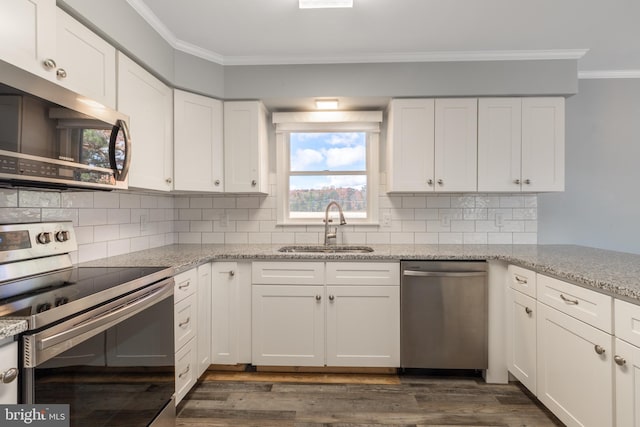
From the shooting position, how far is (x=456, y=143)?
2.47m

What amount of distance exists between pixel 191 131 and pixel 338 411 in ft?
7.07

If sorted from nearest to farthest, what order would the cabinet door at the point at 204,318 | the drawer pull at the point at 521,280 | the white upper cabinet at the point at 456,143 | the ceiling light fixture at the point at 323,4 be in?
the ceiling light fixture at the point at 323,4 → the drawer pull at the point at 521,280 → the cabinet door at the point at 204,318 → the white upper cabinet at the point at 456,143

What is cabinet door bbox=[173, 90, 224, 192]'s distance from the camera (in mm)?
2303

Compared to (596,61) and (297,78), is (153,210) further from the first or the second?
(596,61)

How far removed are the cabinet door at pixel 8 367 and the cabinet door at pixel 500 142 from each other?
8.87 ft

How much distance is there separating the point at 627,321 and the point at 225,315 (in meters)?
2.18

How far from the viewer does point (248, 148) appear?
8.39 ft

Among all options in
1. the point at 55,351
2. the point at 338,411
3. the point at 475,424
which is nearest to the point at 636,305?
the point at 475,424

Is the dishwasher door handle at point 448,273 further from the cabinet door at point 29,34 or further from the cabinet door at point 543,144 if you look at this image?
the cabinet door at point 29,34

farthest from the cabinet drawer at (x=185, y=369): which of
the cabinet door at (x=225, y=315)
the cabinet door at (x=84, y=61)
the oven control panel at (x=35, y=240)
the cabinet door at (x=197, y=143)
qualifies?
the cabinet door at (x=84, y=61)

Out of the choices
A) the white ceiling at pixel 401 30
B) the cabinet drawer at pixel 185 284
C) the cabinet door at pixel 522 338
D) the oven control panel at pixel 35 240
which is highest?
the white ceiling at pixel 401 30

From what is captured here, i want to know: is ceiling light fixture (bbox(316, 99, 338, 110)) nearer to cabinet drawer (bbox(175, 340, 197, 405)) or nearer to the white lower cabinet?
the white lower cabinet

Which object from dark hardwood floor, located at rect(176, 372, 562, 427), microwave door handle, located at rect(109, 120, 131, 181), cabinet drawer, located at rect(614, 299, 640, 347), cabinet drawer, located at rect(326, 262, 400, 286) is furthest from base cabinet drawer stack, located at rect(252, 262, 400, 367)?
cabinet drawer, located at rect(614, 299, 640, 347)

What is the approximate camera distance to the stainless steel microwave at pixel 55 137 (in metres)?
1.05
